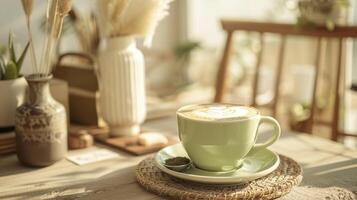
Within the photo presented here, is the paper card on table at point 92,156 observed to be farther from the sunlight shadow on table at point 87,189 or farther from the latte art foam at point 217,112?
the latte art foam at point 217,112

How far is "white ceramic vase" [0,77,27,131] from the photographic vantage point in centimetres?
114

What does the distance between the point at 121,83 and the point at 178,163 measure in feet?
1.14

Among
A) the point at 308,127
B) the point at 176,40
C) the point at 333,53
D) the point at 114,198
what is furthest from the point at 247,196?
the point at 176,40

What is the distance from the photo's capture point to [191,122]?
901 millimetres

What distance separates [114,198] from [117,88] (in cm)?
40

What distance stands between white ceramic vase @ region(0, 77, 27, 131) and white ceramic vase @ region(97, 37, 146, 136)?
7.7 inches

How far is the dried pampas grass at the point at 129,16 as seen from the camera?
1187 mm

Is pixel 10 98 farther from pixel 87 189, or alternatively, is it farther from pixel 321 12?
pixel 321 12

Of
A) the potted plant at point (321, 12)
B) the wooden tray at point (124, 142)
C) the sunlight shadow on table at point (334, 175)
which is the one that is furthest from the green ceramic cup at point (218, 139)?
the potted plant at point (321, 12)

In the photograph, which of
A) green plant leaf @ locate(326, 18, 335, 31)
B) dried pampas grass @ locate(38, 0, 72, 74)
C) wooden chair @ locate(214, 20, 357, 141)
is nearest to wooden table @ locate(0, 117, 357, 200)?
dried pampas grass @ locate(38, 0, 72, 74)

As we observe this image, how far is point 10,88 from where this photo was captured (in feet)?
3.76

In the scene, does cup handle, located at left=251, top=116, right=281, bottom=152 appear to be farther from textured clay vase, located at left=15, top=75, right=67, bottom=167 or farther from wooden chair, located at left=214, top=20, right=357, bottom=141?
wooden chair, located at left=214, top=20, right=357, bottom=141

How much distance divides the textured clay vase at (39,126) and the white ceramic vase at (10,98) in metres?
0.10

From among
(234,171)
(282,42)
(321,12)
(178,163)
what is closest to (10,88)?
(178,163)
